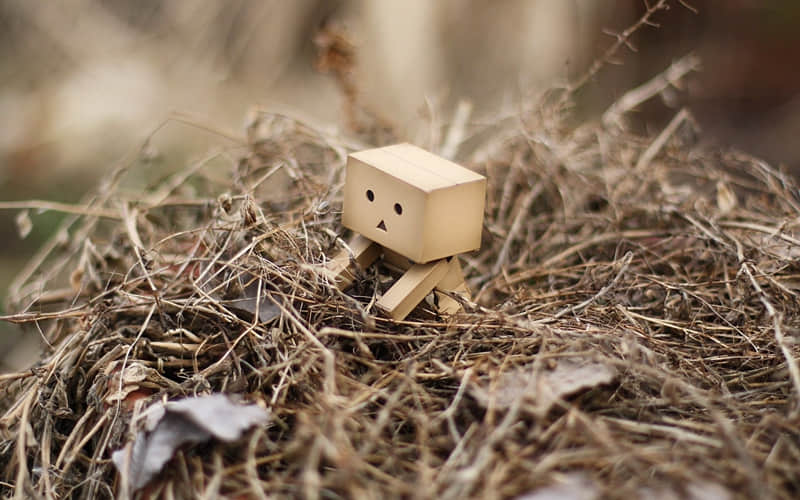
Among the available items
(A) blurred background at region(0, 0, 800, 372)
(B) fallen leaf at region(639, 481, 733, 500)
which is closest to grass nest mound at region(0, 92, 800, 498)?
(B) fallen leaf at region(639, 481, 733, 500)

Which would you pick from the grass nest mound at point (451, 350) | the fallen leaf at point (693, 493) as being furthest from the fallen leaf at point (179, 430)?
the fallen leaf at point (693, 493)

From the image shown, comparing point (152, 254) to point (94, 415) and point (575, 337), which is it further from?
point (575, 337)

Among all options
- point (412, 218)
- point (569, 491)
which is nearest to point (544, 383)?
point (569, 491)

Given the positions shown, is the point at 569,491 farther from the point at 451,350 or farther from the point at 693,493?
the point at 451,350

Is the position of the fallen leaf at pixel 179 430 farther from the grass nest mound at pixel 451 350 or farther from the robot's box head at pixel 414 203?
the robot's box head at pixel 414 203

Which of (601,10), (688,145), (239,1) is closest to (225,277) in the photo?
(688,145)

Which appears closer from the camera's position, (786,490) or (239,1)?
(786,490)

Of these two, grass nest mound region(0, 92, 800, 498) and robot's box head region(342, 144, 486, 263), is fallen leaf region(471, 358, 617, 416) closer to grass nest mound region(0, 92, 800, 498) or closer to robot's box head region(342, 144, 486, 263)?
grass nest mound region(0, 92, 800, 498)
